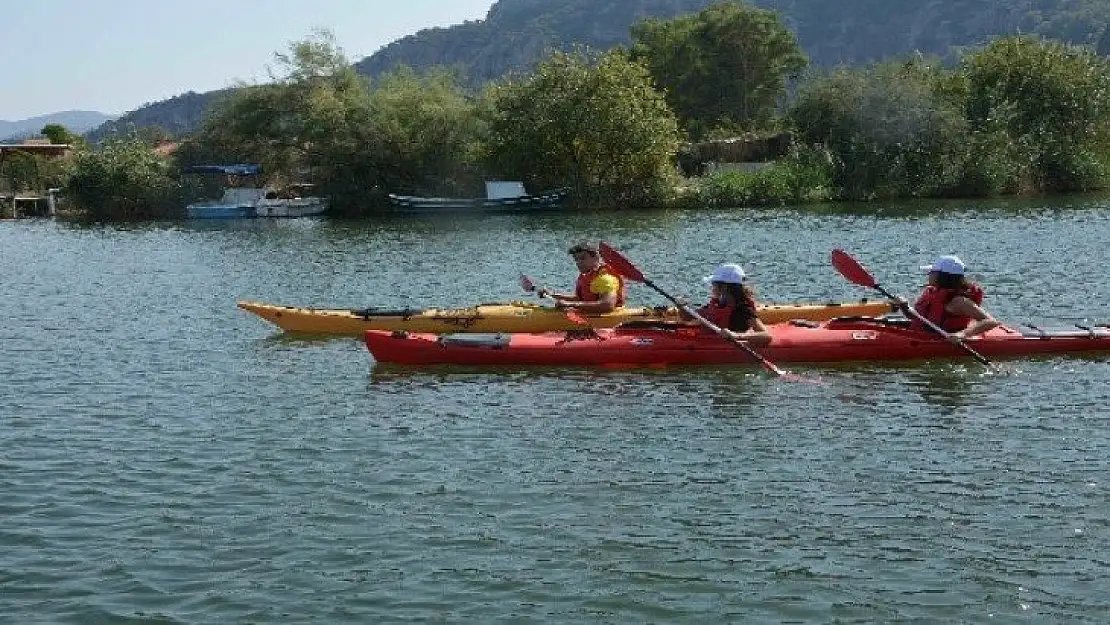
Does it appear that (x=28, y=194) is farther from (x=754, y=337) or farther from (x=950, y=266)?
(x=950, y=266)

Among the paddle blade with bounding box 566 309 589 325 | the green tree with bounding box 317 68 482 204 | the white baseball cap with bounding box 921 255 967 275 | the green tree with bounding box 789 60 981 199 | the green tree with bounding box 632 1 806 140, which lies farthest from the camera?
the green tree with bounding box 632 1 806 140

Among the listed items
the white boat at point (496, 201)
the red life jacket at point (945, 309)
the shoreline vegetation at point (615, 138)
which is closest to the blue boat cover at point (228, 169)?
the shoreline vegetation at point (615, 138)

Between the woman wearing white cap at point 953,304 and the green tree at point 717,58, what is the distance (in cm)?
4761

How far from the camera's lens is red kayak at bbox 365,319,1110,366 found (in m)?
14.5

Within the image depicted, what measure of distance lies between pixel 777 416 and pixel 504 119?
36.1m

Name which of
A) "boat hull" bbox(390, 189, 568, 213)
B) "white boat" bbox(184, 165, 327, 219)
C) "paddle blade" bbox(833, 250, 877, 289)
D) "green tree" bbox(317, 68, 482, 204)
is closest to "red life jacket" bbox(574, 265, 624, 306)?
"paddle blade" bbox(833, 250, 877, 289)

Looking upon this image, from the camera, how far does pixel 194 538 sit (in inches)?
356

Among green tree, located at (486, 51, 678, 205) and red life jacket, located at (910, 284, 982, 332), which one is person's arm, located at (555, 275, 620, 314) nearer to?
red life jacket, located at (910, 284, 982, 332)

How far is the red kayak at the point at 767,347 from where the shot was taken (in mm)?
14531

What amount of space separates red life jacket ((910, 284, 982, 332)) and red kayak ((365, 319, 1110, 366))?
A: 0.21 metres

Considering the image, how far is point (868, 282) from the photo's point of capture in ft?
51.0

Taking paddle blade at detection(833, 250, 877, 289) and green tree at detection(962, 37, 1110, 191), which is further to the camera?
green tree at detection(962, 37, 1110, 191)

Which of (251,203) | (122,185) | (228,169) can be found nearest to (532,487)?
(251,203)

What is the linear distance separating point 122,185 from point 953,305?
4365 cm
